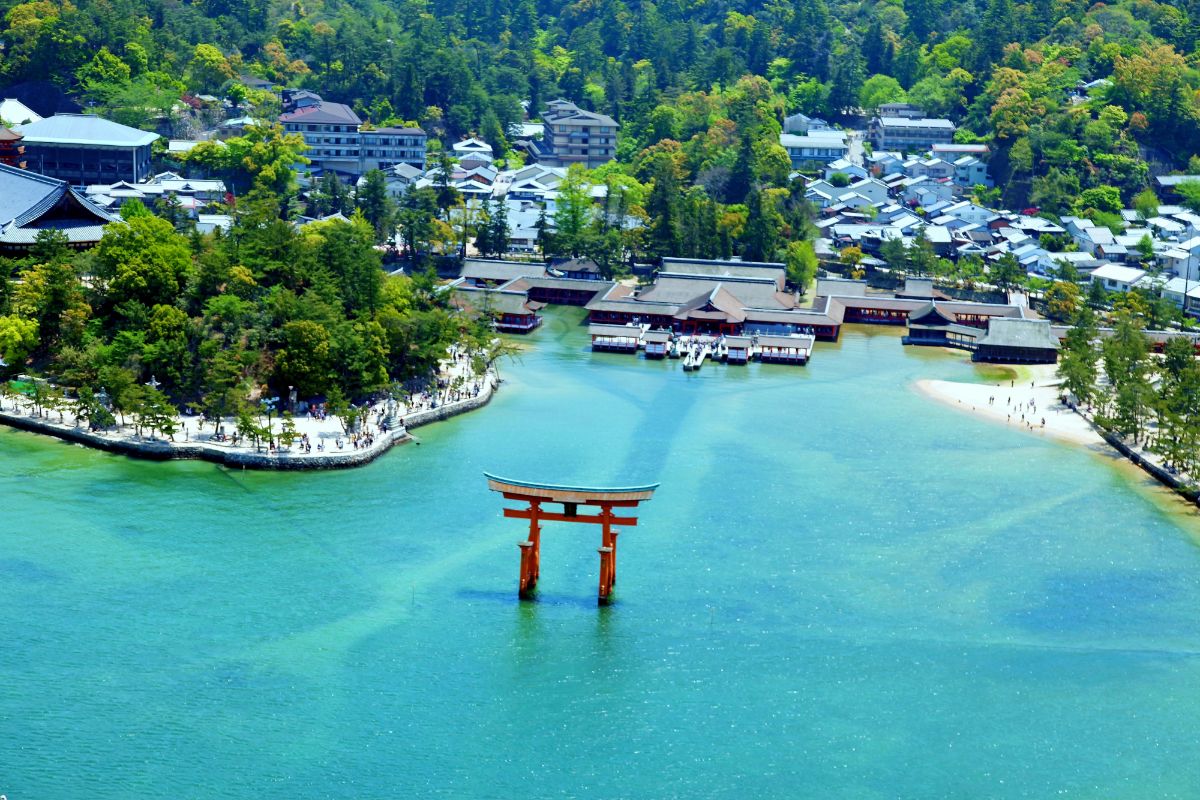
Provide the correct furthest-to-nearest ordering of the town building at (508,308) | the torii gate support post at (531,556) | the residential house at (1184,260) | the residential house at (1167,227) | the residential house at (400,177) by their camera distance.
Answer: the residential house at (400,177)
the residential house at (1167,227)
the residential house at (1184,260)
the town building at (508,308)
the torii gate support post at (531,556)

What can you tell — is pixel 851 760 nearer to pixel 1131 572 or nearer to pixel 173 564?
pixel 1131 572

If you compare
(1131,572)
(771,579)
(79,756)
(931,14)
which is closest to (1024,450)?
(1131,572)

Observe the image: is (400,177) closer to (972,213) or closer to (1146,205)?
(972,213)

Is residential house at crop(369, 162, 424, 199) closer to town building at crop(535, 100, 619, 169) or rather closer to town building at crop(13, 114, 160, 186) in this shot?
town building at crop(13, 114, 160, 186)

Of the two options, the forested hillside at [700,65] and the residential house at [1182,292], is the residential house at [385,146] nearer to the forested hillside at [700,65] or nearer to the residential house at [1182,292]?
the forested hillside at [700,65]

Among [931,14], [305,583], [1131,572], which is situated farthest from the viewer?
[931,14]

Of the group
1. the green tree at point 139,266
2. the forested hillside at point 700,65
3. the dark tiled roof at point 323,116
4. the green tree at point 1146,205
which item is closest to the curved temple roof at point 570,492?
the green tree at point 139,266
